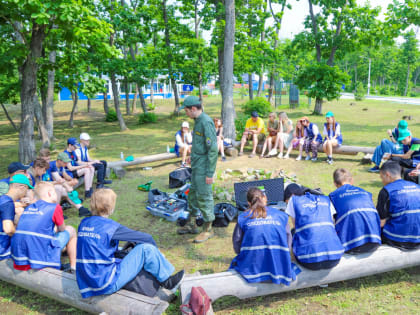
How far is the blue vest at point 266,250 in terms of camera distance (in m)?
3.06

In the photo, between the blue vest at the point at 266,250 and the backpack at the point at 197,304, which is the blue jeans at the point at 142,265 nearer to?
the backpack at the point at 197,304

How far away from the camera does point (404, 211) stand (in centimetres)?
344

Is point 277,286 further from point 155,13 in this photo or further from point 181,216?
point 155,13

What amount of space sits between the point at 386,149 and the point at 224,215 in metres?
4.54

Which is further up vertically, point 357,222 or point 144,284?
point 357,222

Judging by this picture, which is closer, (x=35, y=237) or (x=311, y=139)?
(x=35, y=237)

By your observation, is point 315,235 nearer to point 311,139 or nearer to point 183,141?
point 183,141

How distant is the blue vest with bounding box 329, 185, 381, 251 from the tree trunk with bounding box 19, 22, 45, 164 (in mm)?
8832

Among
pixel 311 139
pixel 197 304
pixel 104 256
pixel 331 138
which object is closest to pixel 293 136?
pixel 311 139

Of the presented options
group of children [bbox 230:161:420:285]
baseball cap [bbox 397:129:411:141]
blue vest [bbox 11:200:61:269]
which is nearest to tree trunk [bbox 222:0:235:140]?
baseball cap [bbox 397:129:411:141]

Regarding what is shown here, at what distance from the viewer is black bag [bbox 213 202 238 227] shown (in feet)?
17.1

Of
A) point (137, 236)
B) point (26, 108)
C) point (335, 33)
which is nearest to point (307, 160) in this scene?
point (137, 236)

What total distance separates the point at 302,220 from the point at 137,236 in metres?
1.67

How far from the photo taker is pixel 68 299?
3160 mm
